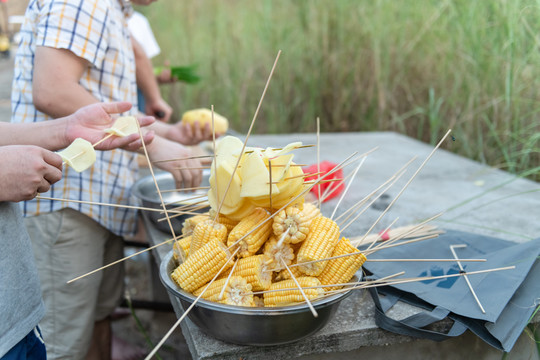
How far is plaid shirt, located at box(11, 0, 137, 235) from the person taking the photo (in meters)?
1.77

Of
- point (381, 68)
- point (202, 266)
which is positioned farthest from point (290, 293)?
point (381, 68)

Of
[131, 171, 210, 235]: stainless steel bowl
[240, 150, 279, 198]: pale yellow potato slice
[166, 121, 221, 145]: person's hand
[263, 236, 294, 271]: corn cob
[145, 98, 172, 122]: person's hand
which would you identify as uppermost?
[240, 150, 279, 198]: pale yellow potato slice

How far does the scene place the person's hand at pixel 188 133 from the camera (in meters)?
2.34

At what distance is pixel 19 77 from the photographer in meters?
1.93

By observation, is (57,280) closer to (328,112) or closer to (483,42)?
(483,42)

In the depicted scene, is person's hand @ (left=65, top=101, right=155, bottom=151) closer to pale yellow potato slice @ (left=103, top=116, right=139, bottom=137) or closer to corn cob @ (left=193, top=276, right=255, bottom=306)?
pale yellow potato slice @ (left=103, top=116, right=139, bottom=137)

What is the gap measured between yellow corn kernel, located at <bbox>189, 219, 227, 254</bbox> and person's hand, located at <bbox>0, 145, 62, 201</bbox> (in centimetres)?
42

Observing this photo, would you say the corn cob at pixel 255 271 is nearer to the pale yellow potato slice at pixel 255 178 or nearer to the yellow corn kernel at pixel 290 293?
the yellow corn kernel at pixel 290 293

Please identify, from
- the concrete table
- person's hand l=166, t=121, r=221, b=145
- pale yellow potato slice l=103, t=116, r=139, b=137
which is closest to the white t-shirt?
the concrete table

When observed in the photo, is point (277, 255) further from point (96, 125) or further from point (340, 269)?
point (96, 125)

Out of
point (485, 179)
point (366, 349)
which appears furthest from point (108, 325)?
point (485, 179)

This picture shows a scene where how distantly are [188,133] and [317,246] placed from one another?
129 centimetres

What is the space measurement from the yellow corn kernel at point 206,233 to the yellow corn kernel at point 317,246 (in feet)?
0.69

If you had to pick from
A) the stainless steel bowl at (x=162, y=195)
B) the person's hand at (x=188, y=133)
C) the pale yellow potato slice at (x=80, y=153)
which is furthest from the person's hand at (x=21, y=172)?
the person's hand at (x=188, y=133)
